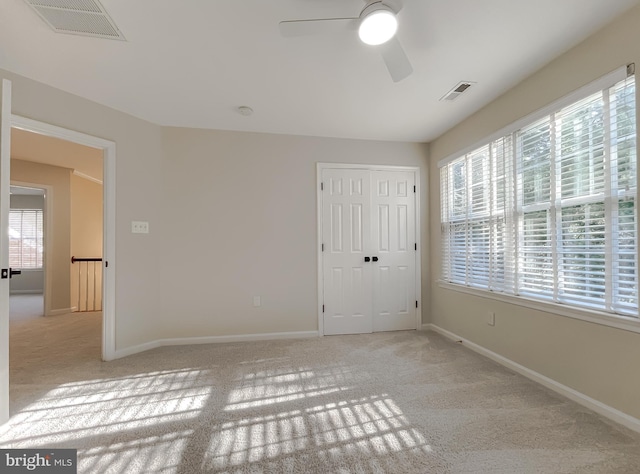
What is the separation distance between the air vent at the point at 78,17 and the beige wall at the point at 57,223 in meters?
4.28

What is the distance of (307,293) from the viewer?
147 inches

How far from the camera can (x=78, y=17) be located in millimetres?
1802

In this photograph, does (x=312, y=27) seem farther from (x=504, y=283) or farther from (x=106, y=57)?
(x=504, y=283)

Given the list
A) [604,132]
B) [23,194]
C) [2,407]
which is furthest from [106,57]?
[23,194]

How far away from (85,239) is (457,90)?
22.6 ft

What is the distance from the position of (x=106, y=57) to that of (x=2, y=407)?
97.4 inches

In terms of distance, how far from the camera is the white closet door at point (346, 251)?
379 cm

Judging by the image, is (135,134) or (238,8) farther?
(135,134)

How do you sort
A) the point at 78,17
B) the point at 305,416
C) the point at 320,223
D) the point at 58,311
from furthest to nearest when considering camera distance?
1. the point at 58,311
2. the point at 320,223
3. the point at 305,416
4. the point at 78,17

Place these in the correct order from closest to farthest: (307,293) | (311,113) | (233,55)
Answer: (233,55)
(311,113)
(307,293)

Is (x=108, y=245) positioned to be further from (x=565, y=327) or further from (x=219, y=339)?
(x=565, y=327)

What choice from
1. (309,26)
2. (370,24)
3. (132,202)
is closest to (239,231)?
(132,202)

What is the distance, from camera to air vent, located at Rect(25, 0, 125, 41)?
170 cm

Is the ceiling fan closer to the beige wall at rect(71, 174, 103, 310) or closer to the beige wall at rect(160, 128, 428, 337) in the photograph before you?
the beige wall at rect(160, 128, 428, 337)
